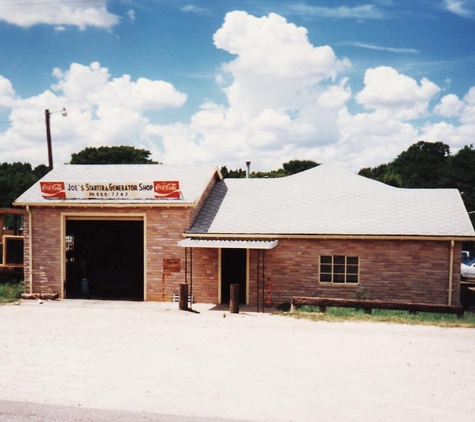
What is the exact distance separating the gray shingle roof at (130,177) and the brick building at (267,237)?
0.25 feet

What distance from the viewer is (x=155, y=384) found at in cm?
820

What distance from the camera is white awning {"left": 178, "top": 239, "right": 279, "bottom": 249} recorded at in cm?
1575

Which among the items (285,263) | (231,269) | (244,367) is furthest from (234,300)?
(244,367)

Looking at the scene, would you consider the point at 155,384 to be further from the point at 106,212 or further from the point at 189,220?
the point at 106,212

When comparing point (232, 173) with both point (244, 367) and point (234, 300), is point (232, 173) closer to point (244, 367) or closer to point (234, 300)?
point (234, 300)

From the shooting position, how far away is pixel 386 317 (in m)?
14.3

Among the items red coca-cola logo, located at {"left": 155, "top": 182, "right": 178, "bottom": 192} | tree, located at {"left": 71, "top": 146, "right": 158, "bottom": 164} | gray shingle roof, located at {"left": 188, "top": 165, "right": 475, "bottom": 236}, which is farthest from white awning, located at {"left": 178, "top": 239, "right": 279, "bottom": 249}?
tree, located at {"left": 71, "top": 146, "right": 158, "bottom": 164}

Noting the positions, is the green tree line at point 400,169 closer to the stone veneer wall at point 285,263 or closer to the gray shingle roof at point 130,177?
the gray shingle roof at point 130,177

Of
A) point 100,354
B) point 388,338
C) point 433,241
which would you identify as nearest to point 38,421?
point 100,354

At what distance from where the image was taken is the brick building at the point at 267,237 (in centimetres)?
1633

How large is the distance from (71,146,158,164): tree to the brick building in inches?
1938

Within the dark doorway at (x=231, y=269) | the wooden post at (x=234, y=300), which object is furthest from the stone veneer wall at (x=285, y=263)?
the wooden post at (x=234, y=300)

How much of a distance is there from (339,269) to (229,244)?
156 inches

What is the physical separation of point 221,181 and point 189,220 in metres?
5.07
